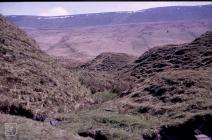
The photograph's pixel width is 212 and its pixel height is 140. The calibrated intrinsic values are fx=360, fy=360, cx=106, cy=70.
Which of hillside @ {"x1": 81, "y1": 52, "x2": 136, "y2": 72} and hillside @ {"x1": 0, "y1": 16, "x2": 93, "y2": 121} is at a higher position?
hillside @ {"x1": 0, "y1": 16, "x2": 93, "y2": 121}

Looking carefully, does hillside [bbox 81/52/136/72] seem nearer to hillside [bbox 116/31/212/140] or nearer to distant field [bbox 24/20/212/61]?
hillside [bbox 116/31/212/140]

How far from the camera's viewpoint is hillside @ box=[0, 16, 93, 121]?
15.5 metres

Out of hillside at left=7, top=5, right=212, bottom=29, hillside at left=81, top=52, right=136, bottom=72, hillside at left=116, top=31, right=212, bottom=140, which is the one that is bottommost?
hillside at left=81, top=52, right=136, bottom=72

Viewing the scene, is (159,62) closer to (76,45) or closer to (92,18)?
(76,45)

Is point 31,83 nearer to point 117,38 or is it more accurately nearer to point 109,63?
point 109,63

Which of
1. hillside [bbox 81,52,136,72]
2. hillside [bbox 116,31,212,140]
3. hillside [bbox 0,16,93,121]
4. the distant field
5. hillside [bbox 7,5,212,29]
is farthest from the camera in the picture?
hillside [bbox 7,5,212,29]

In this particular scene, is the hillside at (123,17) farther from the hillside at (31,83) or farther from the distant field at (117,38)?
the hillside at (31,83)

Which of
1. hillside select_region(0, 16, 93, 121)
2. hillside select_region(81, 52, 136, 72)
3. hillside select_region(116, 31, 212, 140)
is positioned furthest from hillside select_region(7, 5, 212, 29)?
hillside select_region(0, 16, 93, 121)

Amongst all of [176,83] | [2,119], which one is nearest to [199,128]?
[176,83]

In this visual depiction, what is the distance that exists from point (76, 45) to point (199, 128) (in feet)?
242

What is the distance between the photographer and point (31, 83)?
17875 millimetres

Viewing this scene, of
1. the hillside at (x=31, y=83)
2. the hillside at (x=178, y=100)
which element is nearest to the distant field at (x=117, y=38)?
the hillside at (x=31, y=83)

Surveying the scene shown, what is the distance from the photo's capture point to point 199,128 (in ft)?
45.8

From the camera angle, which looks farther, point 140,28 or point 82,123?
point 140,28
